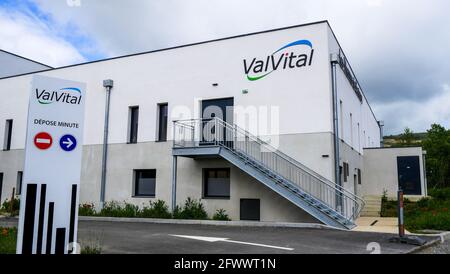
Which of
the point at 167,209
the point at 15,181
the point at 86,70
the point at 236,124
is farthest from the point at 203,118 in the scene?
the point at 15,181

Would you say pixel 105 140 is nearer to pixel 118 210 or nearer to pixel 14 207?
pixel 118 210

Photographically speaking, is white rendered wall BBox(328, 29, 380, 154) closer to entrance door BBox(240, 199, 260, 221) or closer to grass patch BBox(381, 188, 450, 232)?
grass patch BBox(381, 188, 450, 232)

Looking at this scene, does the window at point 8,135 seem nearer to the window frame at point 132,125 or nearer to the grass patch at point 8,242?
the window frame at point 132,125

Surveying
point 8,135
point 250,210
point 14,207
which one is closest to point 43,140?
point 250,210

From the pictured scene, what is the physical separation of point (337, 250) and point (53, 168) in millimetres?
5597

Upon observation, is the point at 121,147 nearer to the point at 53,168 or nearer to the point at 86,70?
the point at 86,70

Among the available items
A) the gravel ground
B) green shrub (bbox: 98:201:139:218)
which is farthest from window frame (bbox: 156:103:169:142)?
the gravel ground

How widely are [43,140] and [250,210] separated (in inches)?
385

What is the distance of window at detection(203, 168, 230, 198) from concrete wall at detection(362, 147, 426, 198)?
10468mm

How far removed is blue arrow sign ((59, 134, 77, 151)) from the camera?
18.4 ft

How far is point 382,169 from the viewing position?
22.4 m

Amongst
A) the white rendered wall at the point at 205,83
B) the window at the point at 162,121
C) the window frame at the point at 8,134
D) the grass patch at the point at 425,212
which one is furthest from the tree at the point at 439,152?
the window frame at the point at 8,134

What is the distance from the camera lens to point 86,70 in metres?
19.1

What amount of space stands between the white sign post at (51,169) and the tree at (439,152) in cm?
4673
